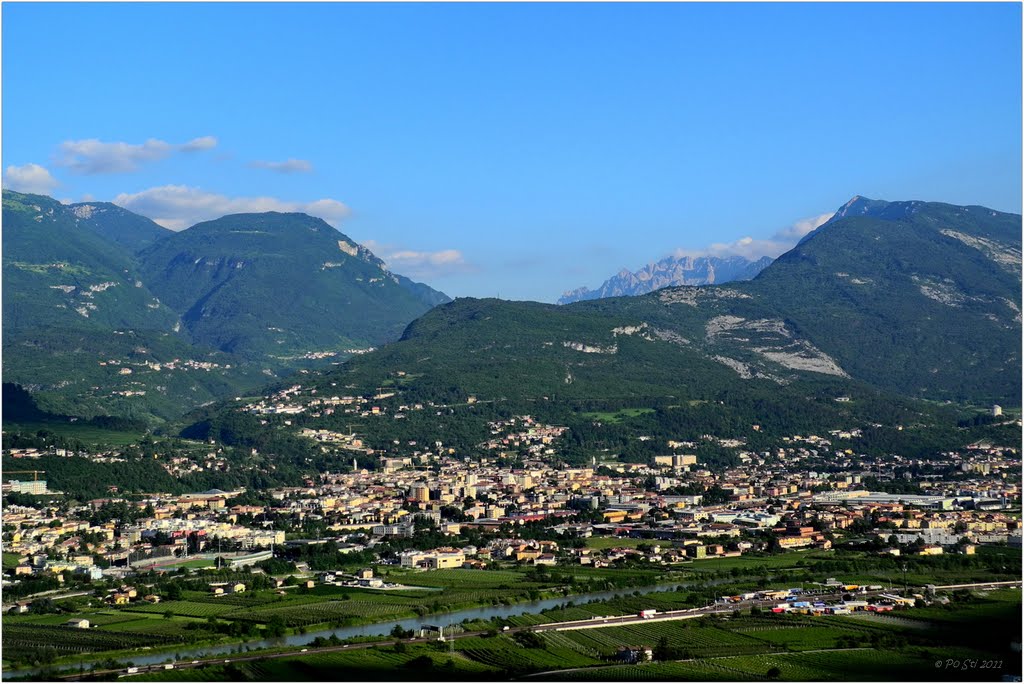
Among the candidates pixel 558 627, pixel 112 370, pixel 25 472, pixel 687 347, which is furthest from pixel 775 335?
pixel 558 627

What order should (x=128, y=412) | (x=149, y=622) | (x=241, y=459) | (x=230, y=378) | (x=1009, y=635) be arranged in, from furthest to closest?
1. (x=230, y=378)
2. (x=128, y=412)
3. (x=241, y=459)
4. (x=149, y=622)
5. (x=1009, y=635)

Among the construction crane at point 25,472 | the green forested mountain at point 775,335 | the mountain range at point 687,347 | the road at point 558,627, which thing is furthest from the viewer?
the green forested mountain at point 775,335

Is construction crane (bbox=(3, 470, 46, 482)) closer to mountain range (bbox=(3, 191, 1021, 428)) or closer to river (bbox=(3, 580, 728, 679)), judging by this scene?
mountain range (bbox=(3, 191, 1021, 428))

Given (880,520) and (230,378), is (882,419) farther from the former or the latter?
(230,378)

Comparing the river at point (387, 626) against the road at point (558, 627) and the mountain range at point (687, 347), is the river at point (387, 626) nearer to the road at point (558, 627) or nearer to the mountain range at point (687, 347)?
the road at point (558, 627)

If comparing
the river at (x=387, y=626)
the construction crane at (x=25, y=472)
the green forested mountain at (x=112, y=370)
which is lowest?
the river at (x=387, y=626)

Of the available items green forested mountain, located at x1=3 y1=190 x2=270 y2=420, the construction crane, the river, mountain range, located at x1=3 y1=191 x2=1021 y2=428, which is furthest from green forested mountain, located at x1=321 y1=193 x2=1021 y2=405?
the river

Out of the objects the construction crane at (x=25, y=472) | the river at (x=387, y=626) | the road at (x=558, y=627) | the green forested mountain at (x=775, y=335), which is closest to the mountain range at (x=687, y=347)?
the green forested mountain at (x=775, y=335)

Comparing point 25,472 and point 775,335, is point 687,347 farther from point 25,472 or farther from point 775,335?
point 25,472

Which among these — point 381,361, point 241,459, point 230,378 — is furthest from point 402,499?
point 230,378
